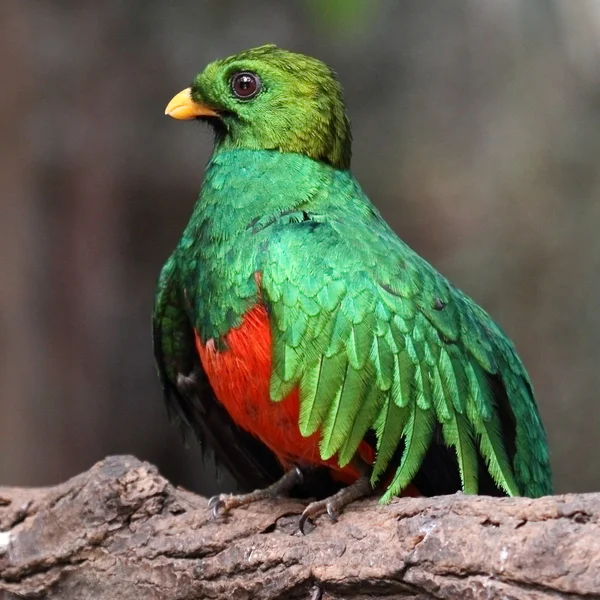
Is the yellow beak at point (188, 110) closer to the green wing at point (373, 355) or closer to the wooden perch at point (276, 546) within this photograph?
the green wing at point (373, 355)

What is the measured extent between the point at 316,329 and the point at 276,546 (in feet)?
2.05

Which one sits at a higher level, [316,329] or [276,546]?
[316,329]

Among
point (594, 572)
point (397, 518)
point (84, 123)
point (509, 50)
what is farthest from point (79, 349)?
point (594, 572)

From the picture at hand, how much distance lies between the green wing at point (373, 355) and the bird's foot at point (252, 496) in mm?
451

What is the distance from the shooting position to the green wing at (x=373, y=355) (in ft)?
8.75

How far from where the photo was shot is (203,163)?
6.07m

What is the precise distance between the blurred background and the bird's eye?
8.17ft

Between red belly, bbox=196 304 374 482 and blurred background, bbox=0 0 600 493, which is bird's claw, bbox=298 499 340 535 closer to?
red belly, bbox=196 304 374 482

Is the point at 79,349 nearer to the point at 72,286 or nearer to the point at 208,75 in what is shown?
the point at 72,286

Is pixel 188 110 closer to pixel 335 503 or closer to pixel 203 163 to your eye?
pixel 335 503

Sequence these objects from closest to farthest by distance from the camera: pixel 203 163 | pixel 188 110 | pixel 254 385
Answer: pixel 254 385 → pixel 188 110 → pixel 203 163

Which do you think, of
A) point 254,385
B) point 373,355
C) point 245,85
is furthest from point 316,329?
point 245,85

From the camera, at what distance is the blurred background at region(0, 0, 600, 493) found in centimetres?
573

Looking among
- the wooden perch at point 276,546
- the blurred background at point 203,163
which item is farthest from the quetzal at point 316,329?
the blurred background at point 203,163
